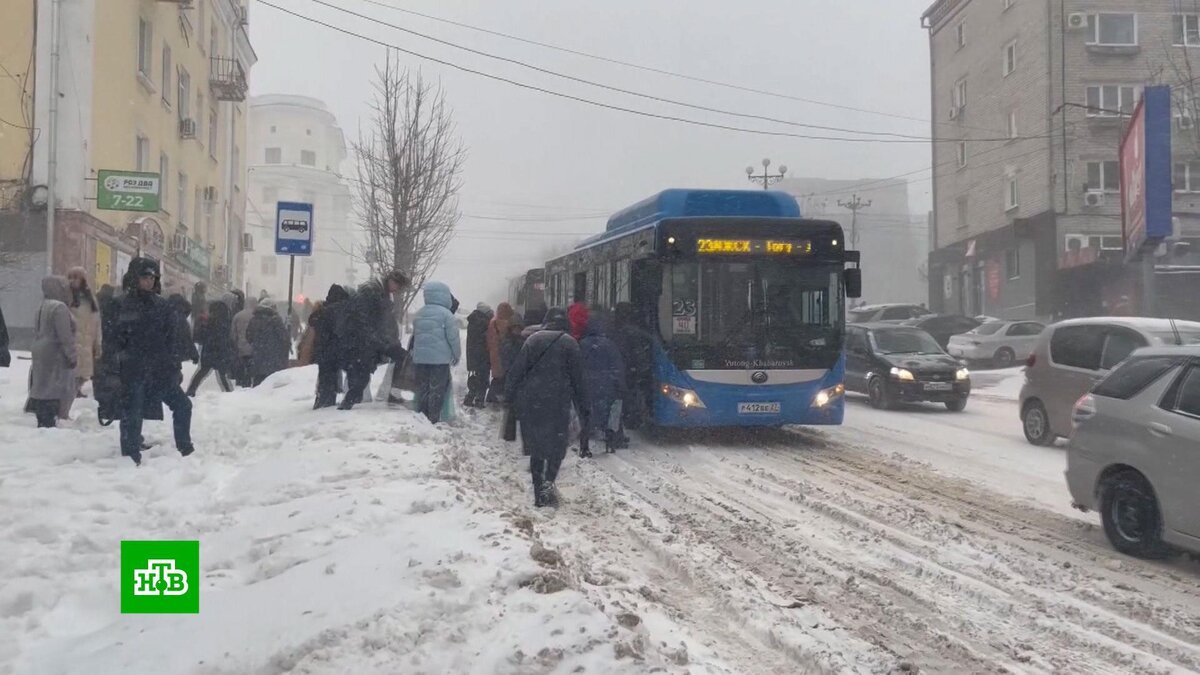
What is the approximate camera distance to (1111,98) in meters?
37.5

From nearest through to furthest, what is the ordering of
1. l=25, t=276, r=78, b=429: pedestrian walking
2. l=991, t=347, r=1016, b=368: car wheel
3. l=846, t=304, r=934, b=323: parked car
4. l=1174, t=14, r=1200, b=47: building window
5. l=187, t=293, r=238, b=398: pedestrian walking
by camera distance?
l=25, t=276, r=78, b=429: pedestrian walking, l=187, t=293, r=238, b=398: pedestrian walking, l=991, t=347, r=1016, b=368: car wheel, l=1174, t=14, r=1200, b=47: building window, l=846, t=304, r=934, b=323: parked car

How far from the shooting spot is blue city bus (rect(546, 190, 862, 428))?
12.0 m

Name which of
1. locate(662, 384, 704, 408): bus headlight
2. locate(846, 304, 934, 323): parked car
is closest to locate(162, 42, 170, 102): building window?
locate(662, 384, 704, 408): bus headlight

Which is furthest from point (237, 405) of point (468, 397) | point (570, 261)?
point (570, 261)

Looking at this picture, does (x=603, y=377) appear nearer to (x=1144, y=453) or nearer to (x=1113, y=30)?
(x=1144, y=453)

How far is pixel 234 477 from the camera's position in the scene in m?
8.24

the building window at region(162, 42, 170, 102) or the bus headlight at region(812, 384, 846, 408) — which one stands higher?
the building window at region(162, 42, 170, 102)

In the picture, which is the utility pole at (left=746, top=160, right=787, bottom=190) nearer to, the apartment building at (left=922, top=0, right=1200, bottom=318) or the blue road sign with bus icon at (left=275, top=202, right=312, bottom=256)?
the apartment building at (left=922, top=0, right=1200, bottom=318)

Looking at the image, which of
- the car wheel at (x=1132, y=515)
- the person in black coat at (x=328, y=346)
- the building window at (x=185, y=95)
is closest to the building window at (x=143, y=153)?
the building window at (x=185, y=95)

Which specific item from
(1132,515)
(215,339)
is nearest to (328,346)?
(215,339)

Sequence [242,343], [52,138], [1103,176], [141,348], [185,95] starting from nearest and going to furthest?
[141,348] → [242,343] → [52,138] → [185,95] → [1103,176]

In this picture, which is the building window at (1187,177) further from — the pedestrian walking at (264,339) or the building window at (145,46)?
the building window at (145,46)

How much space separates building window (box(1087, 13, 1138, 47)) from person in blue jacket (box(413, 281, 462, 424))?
35210 millimetres

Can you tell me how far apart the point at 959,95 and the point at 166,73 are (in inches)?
1366
